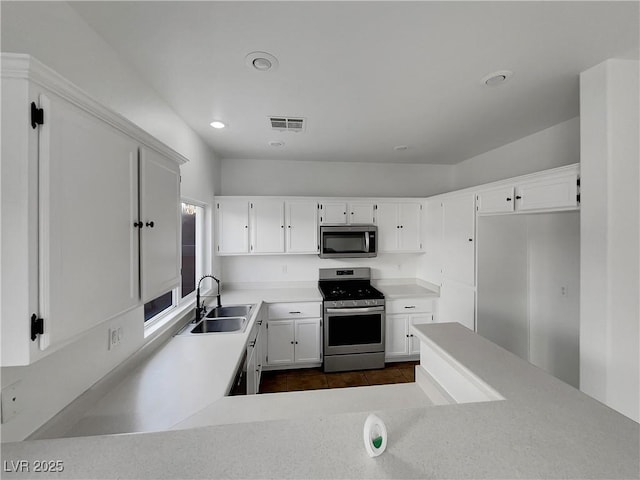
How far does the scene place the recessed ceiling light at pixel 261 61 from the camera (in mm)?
1394

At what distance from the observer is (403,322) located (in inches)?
127

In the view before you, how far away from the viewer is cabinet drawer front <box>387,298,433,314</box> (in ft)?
10.5

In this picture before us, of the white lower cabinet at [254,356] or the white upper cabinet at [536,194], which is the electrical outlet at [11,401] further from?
the white upper cabinet at [536,194]

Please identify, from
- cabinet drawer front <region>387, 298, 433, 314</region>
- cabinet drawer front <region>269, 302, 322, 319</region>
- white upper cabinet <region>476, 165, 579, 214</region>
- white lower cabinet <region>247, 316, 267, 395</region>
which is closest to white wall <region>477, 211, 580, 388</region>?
white upper cabinet <region>476, 165, 579, 214</region>

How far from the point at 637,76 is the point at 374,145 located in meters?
1.91

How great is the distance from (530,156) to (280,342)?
11.1 ft

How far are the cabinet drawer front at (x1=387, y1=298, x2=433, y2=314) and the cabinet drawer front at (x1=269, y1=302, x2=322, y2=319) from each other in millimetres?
927

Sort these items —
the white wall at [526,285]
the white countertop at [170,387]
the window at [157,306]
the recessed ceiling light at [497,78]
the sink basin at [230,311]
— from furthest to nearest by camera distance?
the sink basin at [230,311] → the white wall at [526,285] → the window at [157,306] → the recessed ceiling light at [497,78] → the white countertop at [170,387]

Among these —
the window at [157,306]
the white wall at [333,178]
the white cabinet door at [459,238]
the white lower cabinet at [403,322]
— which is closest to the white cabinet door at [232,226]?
the white wall at [333,178]

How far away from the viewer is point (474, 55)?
141 centimetres

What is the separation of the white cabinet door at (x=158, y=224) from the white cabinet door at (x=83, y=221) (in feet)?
0.19

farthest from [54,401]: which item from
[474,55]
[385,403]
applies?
[474,55]

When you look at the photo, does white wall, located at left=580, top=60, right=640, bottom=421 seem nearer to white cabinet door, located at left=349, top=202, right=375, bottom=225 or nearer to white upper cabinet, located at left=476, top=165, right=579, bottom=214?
white upper cabinet, located at left=476, top=165, right=579, bottom=214

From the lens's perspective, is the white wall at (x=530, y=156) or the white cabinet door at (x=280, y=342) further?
the white cabinet door at (x=280, y=342)
